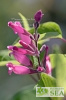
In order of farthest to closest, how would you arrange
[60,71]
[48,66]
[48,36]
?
[48,36], [48,66], [60,71]

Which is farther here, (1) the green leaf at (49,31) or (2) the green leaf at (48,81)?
(1) the green leaf at (49,31)

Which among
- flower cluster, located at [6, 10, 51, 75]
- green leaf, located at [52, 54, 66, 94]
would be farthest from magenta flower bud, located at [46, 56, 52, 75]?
green leaf, located at [52, 54, 66, 94]

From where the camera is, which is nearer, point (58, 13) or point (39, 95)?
point (39, 95)

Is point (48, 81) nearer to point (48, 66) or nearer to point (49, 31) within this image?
point (48, 66)

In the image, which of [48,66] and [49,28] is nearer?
[48,66]

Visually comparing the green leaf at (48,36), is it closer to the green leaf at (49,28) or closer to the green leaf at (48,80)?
the green leaf at (49,28)

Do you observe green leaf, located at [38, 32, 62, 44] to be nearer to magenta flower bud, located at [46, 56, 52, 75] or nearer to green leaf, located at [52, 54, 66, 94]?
magenta flower bud, located at [46, 56, 52, 75]

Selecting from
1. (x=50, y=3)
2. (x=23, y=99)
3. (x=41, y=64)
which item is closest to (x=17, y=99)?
(x=23, y=99)

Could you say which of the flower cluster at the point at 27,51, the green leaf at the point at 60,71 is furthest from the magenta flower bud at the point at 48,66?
the green leaf at the point at 60,71

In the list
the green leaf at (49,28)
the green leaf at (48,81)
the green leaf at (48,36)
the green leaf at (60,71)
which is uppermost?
the green leaf at (49,28)

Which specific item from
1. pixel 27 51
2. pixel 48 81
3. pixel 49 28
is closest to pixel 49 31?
pixel 49 28

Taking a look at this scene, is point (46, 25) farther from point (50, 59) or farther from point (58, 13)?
point (58, 13)
